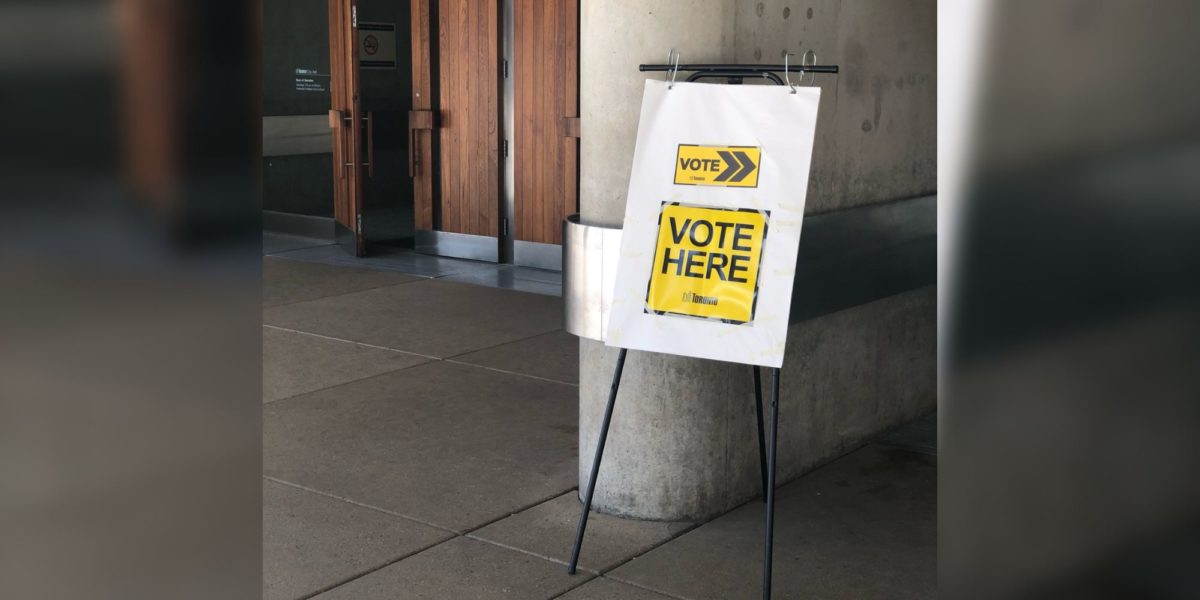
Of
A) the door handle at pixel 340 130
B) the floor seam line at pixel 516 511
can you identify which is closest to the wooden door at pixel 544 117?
the door handle at pixel 340 130

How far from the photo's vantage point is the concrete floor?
3.72 m

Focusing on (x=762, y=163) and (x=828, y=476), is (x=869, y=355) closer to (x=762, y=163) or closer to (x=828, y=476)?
(x=828, y=476)

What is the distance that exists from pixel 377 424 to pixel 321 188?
668 cm

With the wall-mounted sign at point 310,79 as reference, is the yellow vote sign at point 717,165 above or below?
below

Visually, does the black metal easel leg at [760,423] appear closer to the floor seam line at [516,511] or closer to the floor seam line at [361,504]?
the floor seam line at [516,511]

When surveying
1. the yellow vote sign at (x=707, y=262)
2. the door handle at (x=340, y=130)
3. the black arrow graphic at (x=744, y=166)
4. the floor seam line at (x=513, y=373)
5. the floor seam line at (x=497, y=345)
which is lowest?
the floor seam line at (x=513, y=373)

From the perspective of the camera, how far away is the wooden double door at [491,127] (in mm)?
8875

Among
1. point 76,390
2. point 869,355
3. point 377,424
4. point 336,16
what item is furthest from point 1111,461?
point 336,16

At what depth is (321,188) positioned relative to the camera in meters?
11.6

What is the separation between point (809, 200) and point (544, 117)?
482cm

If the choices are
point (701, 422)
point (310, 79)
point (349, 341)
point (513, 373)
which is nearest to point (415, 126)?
point (310, 79)

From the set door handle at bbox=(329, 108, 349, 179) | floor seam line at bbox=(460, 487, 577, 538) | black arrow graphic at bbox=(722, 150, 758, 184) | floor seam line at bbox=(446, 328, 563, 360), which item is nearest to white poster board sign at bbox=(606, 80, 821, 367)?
black arrow graphic at bbox=(722, 150, 758, 184)

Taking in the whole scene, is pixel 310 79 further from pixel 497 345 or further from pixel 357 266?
pixel 497 345

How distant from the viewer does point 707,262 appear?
11.8ft
